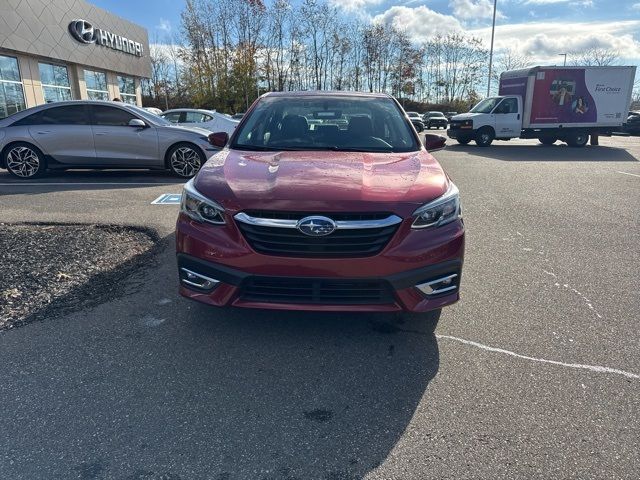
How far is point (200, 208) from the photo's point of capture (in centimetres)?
309

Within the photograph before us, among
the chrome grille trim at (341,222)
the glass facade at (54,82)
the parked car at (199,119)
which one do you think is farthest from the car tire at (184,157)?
the glass facade at (54,82)

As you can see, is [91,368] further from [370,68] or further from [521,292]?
[370,68]

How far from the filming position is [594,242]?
571cm

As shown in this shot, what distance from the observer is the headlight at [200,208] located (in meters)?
3.00

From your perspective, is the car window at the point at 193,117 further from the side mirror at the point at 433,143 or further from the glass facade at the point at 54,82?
the side mirror at the point at 433,143

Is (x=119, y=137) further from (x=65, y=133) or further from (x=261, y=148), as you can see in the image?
(x=261, y=148)

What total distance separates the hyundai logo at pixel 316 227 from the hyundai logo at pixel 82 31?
2532 centimetres

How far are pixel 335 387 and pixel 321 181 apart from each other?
1.32 meters

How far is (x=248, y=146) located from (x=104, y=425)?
2.53 metres

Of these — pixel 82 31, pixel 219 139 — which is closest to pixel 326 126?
pixel 219 139

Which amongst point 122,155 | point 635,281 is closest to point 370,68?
point 122,155

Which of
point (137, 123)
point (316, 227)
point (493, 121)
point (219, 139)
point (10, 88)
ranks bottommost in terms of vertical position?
point (316, 227)

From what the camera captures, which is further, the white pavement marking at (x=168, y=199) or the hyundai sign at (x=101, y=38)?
the hyundai sign at (x=101, y=38)

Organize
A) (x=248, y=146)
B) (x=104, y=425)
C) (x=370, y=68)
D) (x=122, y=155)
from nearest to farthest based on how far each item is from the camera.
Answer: (x=104, y=425) → (x=248, y=146) → (x=122, y=155) → (x=370, y=68)
